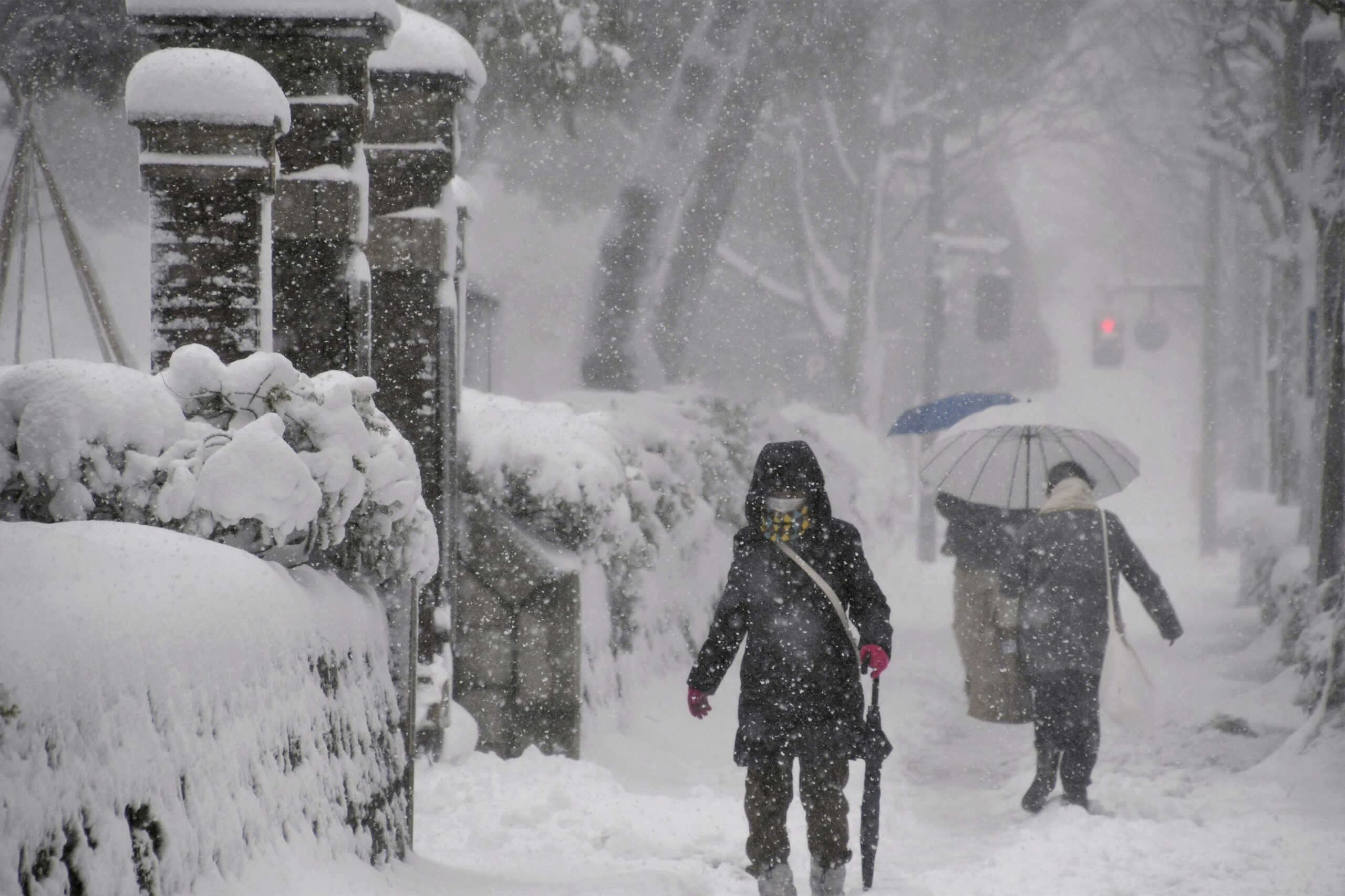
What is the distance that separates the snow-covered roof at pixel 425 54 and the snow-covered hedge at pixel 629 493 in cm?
195

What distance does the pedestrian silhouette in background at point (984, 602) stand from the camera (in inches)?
351

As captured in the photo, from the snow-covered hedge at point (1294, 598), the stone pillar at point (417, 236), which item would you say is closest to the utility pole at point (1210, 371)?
the snow-covered hedge at point (1294, 598)

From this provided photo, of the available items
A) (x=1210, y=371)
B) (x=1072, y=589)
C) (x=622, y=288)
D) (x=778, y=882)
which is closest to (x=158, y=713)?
(x=778, y=882)

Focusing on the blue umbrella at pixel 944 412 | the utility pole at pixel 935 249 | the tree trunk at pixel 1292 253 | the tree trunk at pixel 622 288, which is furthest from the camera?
the utility pole at pixel 935 249

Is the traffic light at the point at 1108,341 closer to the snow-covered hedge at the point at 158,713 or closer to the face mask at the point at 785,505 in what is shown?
the face mask at the point at 785,505

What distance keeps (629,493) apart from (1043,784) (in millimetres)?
3235

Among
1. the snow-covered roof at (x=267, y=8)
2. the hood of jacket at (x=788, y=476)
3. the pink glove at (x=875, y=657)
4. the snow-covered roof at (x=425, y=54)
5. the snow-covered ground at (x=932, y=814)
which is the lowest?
the snow-covered ground at (x=932, y=814)

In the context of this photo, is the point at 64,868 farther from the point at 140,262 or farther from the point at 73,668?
the point at 140,262

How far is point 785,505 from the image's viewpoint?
4742 millimetres

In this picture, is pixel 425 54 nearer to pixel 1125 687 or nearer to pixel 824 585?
pixel 824 585

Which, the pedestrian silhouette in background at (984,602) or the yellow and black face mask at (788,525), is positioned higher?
the yellow and black face mask at (788,525)

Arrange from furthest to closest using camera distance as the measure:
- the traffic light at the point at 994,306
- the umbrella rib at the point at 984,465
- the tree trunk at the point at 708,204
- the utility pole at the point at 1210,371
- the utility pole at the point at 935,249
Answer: the traffic light at the point at 994,306 < the utility pole at the point at 1210,371 < the utility pole at the point at 935,249 < the tree trunk at the point at 708,204 < the umbrella rib at the point at 984,465

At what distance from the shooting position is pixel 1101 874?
521 cm

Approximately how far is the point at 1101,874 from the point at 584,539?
325 cm
